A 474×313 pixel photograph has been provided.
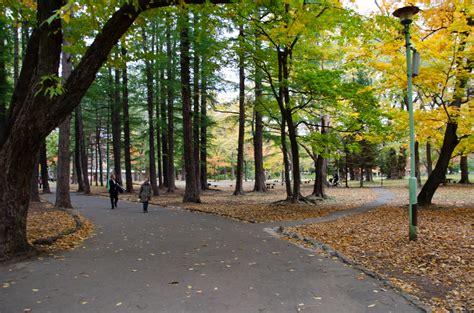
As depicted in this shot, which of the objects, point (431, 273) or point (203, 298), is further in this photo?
point (431, 273)

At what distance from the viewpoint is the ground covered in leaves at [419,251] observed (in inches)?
209

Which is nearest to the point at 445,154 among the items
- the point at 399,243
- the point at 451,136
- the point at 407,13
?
the point at 451,136

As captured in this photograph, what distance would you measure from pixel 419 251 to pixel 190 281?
4.66 m

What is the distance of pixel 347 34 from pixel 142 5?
8.81 metres

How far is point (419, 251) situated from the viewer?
7438mm

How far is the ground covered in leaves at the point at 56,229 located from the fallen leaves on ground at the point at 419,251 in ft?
18.6

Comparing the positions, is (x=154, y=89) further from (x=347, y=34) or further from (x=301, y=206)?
(x=347, y=34)

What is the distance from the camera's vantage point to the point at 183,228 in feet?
36.1

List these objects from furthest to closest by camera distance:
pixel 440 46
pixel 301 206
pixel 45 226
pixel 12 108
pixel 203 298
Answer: pixel 301 206, pixel 440 46, pixel 45 226, pixel 12 108, pixel 203 298

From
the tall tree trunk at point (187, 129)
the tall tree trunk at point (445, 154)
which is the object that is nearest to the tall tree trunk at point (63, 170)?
the tall tree trunk at point (187, 129)

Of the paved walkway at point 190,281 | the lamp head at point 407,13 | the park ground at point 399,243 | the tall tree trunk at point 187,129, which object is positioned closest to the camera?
the paved walkway at point 190,281

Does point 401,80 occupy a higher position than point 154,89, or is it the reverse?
point 154,89

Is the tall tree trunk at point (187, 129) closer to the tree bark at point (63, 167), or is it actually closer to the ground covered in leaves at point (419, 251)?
the tree bark at point (63, 167)

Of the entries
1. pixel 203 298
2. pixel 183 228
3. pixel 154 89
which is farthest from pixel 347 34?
pixel 154 89
